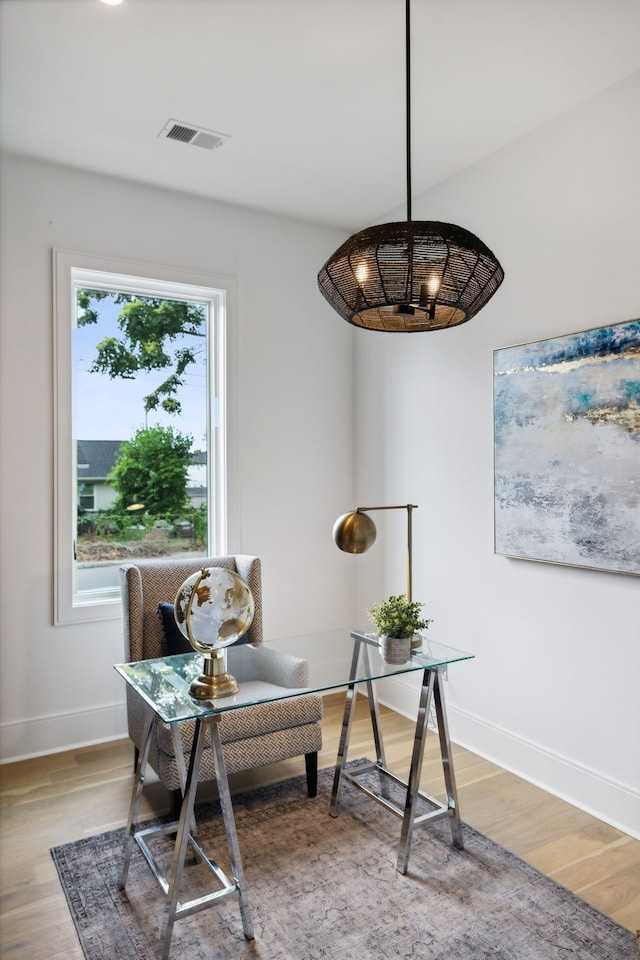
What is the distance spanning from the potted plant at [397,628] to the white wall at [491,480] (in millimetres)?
803

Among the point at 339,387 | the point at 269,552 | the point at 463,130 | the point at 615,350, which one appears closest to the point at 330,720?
the point at 269,552

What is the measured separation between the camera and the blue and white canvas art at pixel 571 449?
8.22 feet

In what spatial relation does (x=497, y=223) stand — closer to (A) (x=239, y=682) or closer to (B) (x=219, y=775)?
(A) (x=239, y=682)

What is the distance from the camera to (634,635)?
2.53 metres

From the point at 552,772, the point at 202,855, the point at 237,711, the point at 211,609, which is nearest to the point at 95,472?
the point at 237,711

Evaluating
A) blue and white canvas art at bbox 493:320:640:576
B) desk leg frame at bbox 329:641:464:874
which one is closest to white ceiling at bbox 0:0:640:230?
blue and white canvas art at bbox 493:320:640:576

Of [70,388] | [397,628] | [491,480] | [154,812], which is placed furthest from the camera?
[70,388]

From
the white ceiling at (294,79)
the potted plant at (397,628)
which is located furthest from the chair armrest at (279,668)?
the white ceiling at (294,79)

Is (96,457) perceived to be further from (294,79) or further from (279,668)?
(294,79)

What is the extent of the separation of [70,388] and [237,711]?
1804 millimetres

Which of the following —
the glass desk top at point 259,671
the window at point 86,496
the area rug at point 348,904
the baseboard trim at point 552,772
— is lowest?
the area rug at point 348,904

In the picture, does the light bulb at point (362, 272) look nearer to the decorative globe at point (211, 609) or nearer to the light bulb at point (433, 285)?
the light bulb at point (433, 285)

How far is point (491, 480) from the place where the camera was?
10.4 ft

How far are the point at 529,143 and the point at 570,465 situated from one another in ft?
4.86
